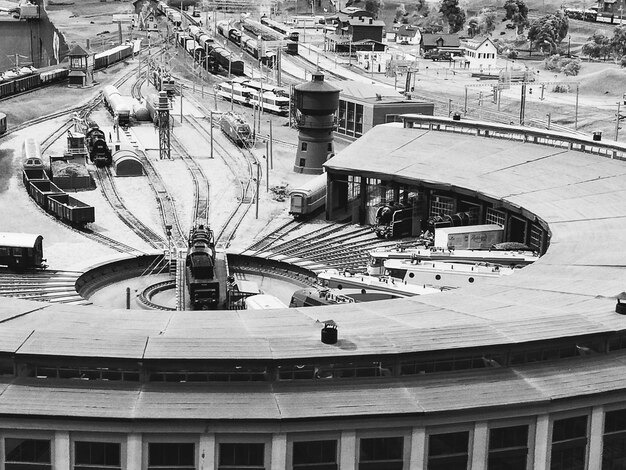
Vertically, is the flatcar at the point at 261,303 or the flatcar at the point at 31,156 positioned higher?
the flatcar at the point at 31,156

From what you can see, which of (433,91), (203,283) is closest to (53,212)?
(203,283)

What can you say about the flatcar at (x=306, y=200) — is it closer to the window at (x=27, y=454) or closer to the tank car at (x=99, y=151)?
the tank car at (x=99, y=151)

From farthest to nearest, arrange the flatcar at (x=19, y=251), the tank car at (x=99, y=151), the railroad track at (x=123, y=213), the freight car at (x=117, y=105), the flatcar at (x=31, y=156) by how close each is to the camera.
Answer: the freight car at (x=117, y=105), the tank car at (x=99, y=151), the flatcar at (x=31, y=156), the railroad track at (x=123, y=213), the flatcar at (x=19, y=251)

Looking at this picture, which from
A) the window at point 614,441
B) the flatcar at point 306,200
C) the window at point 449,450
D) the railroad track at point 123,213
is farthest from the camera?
the flatcar at point 306,200

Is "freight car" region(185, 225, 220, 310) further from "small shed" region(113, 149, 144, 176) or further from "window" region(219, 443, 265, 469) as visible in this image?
"small shed" region(113, 149, 144, 176)

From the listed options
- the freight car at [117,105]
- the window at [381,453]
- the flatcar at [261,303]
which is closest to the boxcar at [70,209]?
the flatcar at [261,303]

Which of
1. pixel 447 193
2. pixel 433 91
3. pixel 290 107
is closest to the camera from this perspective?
pixel 447 193

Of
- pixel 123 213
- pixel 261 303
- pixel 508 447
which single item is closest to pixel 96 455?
pixel 508 447

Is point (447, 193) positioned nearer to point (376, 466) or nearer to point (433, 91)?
point (376, 466)

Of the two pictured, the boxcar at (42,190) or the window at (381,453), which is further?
the boxcar at (42,190)
